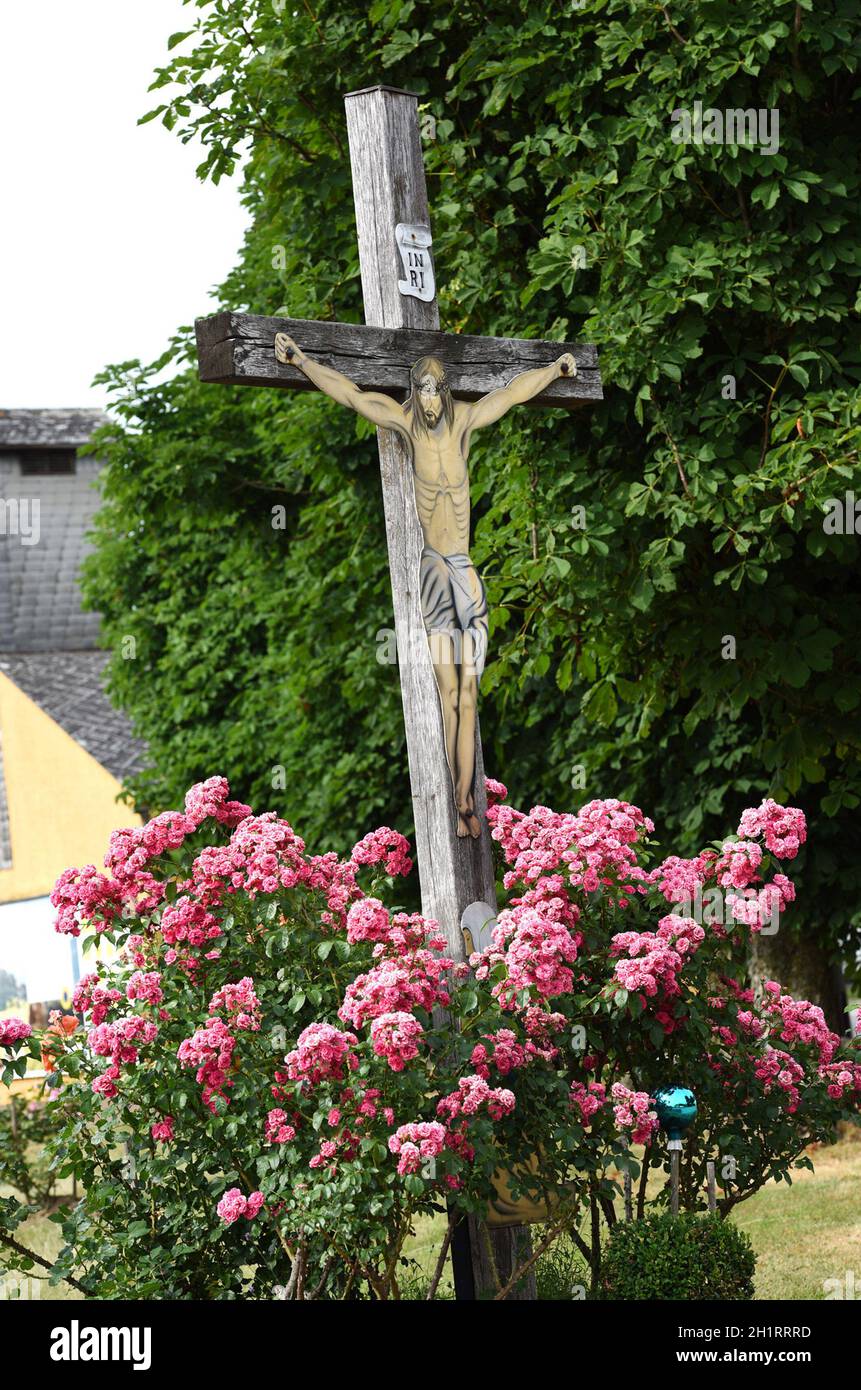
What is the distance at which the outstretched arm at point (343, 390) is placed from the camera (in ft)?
17.4

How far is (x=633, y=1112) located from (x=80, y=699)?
2325 cm

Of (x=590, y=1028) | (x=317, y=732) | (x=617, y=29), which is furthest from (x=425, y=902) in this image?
(x=317, y=732)

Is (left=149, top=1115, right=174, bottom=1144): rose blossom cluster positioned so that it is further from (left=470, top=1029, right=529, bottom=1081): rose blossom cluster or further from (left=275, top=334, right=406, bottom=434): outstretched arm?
(left=275, top=334, right=406, bottom=434): outstretched arm

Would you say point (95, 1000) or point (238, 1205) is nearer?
point (238, 1205)

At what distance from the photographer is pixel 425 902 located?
5.49 m

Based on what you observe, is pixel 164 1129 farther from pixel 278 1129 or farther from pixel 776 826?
pixel 776 826

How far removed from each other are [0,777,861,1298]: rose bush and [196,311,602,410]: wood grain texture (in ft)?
4.40

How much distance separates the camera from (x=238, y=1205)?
477 cm

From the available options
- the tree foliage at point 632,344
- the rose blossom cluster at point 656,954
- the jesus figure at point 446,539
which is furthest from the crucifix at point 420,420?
the tree foliage at point 632,344

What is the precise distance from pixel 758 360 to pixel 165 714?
437 inches

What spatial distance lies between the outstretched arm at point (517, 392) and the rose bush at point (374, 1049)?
4.44ft

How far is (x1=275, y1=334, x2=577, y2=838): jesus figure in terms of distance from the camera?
18.1 feet

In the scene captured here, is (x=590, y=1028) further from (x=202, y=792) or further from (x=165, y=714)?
(x=165, y=714)

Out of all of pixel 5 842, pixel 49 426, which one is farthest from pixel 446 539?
pixel 49 426
